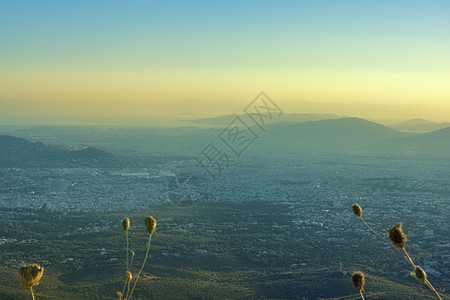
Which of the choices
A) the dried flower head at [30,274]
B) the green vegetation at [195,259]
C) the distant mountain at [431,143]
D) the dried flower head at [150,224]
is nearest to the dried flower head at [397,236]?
the dried flower head at [150,224]

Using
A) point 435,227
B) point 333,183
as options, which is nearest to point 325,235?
point 435,227

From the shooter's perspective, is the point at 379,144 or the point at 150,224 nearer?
the point at 150,224

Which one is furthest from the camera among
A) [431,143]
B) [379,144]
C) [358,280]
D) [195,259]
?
[379,144]

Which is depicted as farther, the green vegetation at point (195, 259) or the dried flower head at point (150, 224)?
the green vegetation at point (195, 259)

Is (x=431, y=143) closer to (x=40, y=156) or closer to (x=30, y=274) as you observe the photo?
(x=40, y=156)

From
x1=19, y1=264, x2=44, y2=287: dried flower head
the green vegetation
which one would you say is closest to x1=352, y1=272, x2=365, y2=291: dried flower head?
x1=19, y1=264, x2=44, y2=287: dried flower head

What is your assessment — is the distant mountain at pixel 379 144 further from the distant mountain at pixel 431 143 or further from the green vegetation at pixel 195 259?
the green vegetation at pixel 195 259

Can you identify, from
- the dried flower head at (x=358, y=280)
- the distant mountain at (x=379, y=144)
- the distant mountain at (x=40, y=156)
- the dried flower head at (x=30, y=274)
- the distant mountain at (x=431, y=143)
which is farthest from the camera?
the distant mountain at (x=379, y=144)

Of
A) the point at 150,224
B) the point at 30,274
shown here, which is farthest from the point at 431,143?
the point at 30,274

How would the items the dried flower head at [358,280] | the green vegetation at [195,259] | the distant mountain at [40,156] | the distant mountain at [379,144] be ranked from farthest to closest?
the distant mountain at [379,144] → the distant mountain at [40,156] → the green vegetation at [195,259] → the dried flower head at [358,280]
